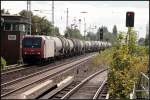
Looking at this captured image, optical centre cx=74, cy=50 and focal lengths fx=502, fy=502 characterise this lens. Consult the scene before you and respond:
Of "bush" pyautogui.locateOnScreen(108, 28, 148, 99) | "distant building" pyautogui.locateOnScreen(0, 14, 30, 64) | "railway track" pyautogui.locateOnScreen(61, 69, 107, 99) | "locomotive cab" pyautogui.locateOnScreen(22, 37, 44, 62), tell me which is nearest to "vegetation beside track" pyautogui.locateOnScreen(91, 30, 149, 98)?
"bush" pyautogui.locateOnScreen(108, 28, 148, 99)

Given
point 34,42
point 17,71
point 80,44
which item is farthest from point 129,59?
point 80,44

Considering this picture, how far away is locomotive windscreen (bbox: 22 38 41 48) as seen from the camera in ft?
147

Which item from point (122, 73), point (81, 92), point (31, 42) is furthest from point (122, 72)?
point (31, 42)

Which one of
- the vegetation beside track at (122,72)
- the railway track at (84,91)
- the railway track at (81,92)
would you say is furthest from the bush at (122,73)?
the railway track at (84,91)

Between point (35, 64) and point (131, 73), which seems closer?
point (131, 73)

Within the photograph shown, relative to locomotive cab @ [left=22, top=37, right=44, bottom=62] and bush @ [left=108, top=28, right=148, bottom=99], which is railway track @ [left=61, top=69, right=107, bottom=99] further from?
locomotive cab @ [left=22, top=37, right=44, bottom=62]

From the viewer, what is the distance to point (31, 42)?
4506 centimetres

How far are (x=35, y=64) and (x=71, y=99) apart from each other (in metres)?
26.0

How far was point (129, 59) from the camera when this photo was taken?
85.8 ft

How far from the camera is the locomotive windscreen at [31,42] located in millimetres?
44781

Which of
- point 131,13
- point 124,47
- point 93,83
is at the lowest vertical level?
point 93,83

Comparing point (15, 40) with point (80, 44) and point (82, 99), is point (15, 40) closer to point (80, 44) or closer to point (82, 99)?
point (82, 99)

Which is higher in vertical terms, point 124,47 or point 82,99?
point 124,47

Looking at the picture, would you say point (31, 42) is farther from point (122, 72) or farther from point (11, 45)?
point (122, 72)
